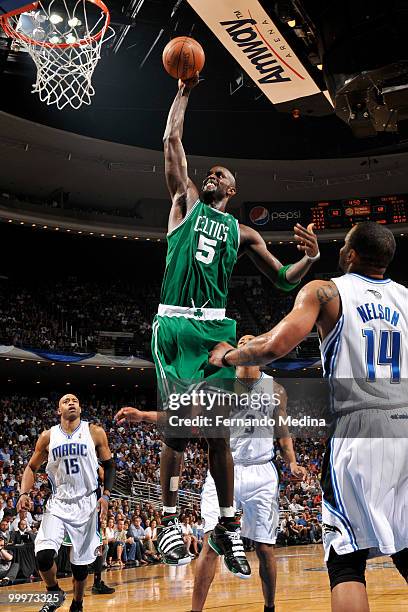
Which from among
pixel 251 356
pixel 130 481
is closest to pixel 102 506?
pixel 251 356

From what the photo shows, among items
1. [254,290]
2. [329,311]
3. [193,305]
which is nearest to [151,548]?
[193,305]

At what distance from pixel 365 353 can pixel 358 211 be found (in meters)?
22.7

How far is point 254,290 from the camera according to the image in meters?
29.1

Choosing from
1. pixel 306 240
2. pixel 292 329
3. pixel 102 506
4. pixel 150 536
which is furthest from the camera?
pixel 150 536

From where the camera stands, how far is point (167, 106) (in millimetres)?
22656

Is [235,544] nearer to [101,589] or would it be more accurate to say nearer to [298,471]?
[298,471]

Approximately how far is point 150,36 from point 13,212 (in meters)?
7.58

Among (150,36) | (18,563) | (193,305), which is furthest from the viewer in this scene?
(150,36)

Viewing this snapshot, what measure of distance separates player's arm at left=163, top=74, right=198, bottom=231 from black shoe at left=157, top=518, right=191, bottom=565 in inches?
79.9

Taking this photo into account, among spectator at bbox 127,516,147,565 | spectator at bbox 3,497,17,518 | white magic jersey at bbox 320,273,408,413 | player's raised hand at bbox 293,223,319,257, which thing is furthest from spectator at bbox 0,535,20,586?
white magic jersey at bbox 320,273,408,413

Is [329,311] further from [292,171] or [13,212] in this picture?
[292,171]

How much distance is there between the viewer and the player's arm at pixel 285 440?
8141 mm

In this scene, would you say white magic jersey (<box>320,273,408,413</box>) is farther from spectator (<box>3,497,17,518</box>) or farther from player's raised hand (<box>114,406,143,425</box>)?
spectator (<box>3,497,17,518</box>)

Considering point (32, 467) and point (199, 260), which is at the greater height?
point (199, 260)
